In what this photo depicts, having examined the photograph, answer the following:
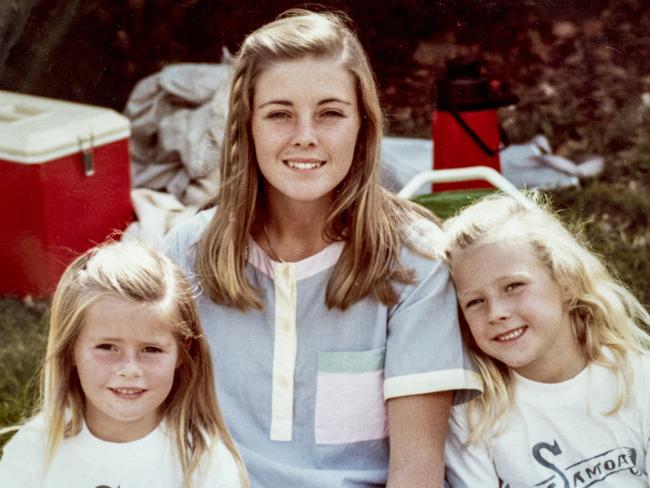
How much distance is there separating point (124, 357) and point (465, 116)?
1.88m

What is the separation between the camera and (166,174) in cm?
416

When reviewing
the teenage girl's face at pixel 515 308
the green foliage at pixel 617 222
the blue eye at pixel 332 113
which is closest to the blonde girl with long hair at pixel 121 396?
the blue eye at pixel 332 113

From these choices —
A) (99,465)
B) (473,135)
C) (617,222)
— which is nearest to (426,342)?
(99,465)

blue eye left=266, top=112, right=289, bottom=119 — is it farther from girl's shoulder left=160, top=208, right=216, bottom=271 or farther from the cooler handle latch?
the cooler handle latch

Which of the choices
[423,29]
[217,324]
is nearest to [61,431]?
[217,324]

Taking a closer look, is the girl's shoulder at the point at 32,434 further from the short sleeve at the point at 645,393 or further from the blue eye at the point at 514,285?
the short sleeve at the point at 645,393

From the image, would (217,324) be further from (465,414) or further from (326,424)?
(465,414)

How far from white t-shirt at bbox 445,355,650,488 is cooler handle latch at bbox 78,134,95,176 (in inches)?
72.8

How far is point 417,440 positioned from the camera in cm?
208

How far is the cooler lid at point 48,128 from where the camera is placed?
136 inches

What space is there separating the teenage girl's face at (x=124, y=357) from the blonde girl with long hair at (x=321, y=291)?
28 centimetres

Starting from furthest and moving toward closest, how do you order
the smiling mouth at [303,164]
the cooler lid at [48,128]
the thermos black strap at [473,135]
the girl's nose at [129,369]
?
the cooler lid at [48,128] → the thermos black strap at [473,135] → the smiling mouth at [303,164] → the girl's nose at [129,369]

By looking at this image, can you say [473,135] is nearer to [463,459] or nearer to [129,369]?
[463,459]

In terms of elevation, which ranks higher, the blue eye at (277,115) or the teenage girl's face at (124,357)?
the blue eye at (277,115)
